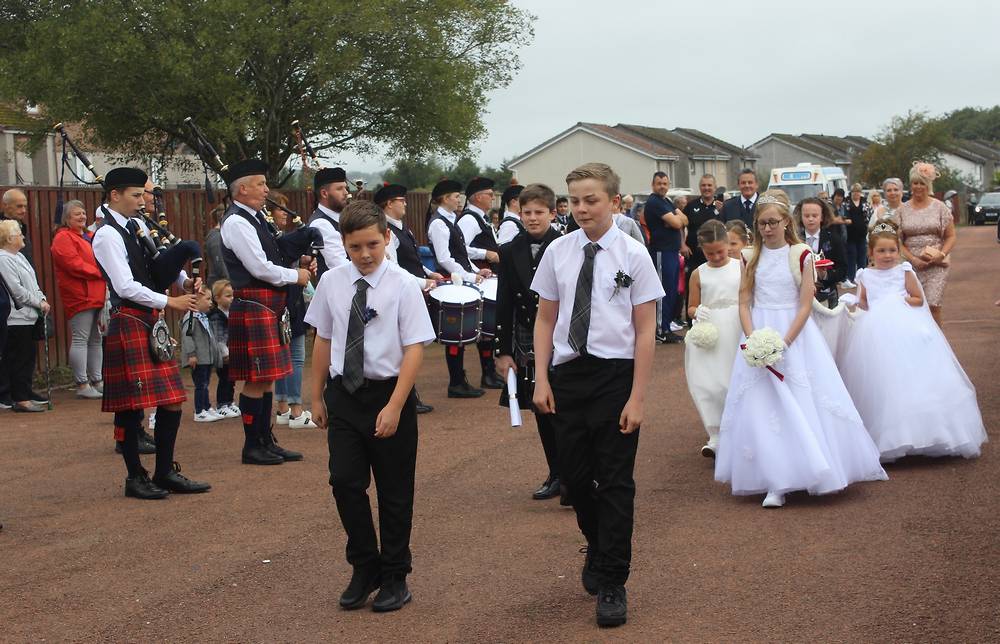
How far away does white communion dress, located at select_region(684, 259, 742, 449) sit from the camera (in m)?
8.48

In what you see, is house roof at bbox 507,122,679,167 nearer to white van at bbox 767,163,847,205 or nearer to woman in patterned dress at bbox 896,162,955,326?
white van at bbox 767,163,847,205

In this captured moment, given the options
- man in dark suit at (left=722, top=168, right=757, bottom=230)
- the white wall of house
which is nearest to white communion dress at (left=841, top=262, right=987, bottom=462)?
man in dark suit at (left=722, top=168, right=757, bottom=230)

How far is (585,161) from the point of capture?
71812 mm

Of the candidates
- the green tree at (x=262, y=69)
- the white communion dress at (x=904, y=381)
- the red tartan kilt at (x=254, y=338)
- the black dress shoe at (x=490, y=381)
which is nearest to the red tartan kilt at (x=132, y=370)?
the red tartan kilt at (x=254, y=338)

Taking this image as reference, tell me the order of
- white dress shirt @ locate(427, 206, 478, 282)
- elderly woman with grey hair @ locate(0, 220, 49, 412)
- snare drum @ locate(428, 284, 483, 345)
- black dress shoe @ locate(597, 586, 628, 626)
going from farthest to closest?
white dress shirt @ locate(427, 206, 478, 282) < elderly woman with grey hair @ locate(0, 220, 49, 412) < snare drum @ locate(428, 284, 483, 345) < black dress shoe @ locate(597, 586, 628, 626)

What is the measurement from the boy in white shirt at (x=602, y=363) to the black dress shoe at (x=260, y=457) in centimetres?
386

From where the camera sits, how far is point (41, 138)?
26453mm

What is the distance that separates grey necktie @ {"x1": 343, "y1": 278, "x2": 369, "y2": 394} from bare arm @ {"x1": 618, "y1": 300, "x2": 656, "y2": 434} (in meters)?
1.22

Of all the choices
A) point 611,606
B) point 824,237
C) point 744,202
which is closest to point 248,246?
point 611,606

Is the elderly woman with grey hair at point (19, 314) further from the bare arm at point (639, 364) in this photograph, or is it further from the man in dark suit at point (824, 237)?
the bare arm at point (639, 364)

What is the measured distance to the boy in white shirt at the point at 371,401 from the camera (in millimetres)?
5480

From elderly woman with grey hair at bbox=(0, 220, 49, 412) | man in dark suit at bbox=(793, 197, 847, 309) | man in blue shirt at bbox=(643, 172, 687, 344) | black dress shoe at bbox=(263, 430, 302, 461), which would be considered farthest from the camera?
man in blue shirt at bbox=(643, 172, 687, 344)

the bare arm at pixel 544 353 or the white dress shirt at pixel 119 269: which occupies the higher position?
the white dress shirt at pixel 119 269

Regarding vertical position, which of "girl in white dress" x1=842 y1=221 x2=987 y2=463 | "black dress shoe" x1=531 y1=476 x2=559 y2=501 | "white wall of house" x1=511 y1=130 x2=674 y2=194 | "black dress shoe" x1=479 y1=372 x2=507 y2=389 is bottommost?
"black dress shoe" x1=531 y1=476 x2=559 y2=501
